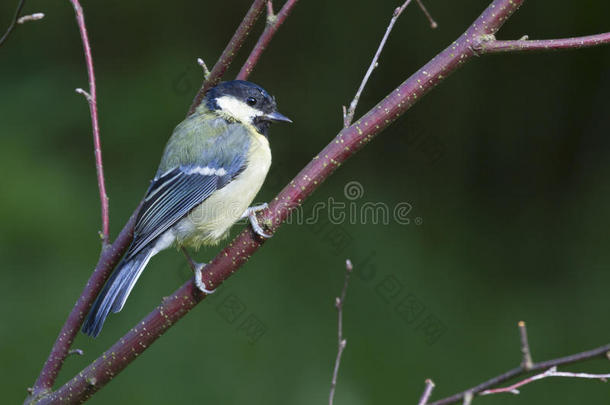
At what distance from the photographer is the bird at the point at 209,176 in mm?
2350

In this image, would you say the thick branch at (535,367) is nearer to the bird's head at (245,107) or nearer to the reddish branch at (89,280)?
the reddish branch at (89,280)

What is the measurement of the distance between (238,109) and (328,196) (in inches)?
30.1

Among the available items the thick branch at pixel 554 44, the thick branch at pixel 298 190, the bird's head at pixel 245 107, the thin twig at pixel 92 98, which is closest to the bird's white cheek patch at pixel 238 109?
the bird's head at pixel 245 107

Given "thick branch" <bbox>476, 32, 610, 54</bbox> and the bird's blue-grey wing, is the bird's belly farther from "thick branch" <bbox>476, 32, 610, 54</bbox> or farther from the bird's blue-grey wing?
"thick branch" <bbox>476, 32, 610, 54</bbox>

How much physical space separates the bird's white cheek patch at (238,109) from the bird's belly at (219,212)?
256 mm

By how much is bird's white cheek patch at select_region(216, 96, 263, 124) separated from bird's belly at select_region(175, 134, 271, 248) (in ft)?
0.84

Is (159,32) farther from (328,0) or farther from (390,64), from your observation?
(390,64)

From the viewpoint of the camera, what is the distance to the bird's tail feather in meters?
2.00

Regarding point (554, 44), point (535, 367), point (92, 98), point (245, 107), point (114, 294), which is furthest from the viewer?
point (245, 107)

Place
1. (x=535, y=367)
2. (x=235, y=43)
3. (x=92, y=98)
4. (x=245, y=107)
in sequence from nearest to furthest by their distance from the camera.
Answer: (x=535, y=367) → (x=92, y=98) → (x=235, y=43) → (x=245, y=107)

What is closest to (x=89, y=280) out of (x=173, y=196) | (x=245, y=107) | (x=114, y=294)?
(x=114, y=294)

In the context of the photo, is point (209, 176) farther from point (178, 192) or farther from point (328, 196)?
point (328, 196)

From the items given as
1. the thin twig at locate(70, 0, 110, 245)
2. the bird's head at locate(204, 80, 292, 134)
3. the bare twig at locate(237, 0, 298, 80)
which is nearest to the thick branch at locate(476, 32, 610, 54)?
the bare twig at locate(237, 0, 298, 80)

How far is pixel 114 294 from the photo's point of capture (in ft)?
6.75
